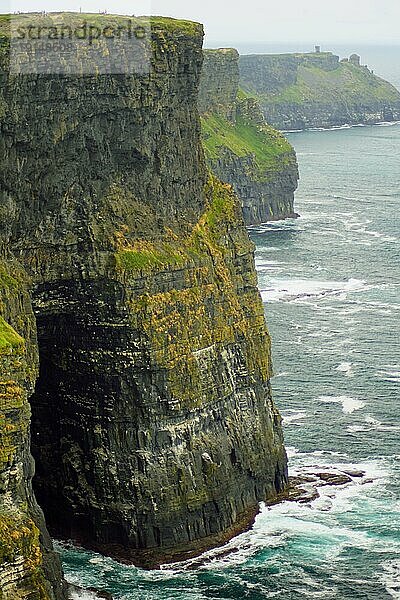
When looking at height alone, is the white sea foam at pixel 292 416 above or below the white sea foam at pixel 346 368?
below

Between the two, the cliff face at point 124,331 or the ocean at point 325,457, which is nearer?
the ocean at point 325,457

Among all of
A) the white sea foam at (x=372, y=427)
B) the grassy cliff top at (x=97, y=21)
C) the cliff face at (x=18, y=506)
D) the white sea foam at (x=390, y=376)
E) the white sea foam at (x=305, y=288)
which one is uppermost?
the grassy cliff top at (x=97, y=21)

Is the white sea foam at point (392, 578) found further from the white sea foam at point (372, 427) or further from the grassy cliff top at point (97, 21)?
the grassy cliff top at point (97, 21)

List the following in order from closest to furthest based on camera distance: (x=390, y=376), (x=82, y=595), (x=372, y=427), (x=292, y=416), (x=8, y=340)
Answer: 1. (x=8, y=340)
2. (x=82, y=595)
3. (x=372, y=427)
4. (x=292, y=416)
5. (x=390, y=376)

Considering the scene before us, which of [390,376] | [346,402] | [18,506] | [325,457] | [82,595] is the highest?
[18,506]

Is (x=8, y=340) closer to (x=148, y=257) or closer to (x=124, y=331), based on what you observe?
(x=124, y=331)

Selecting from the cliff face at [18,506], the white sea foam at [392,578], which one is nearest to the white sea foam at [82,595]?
the cliff face at [18,506]

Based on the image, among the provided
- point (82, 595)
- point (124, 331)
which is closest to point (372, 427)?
point (124, 331)
